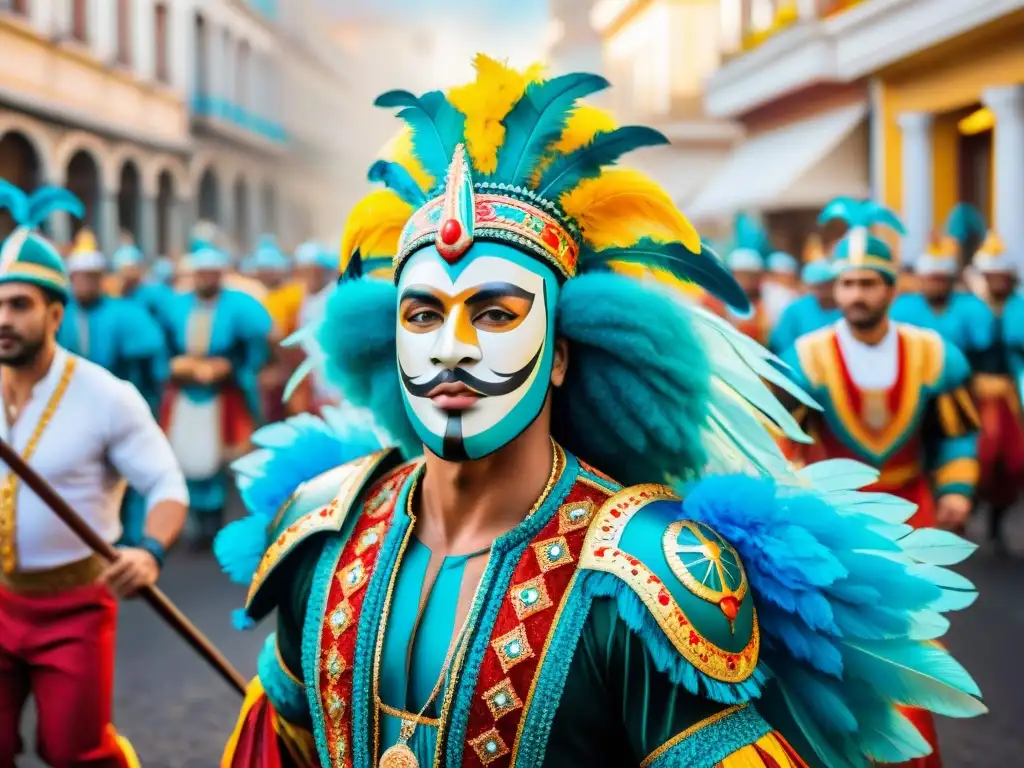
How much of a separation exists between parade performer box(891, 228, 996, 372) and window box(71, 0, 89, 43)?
28.0ft

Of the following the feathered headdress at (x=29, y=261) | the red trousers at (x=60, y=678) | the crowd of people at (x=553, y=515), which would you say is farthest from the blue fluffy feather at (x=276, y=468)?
the feathered headdress at (x=29, y=261)

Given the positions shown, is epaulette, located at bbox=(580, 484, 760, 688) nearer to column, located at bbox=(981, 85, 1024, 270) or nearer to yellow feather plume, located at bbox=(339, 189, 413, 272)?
yellow feather plume, located at bbox=(339, 189, 413, 272)

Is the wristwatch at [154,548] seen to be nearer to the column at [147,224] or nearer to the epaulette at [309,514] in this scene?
the epaulette at [309,514]

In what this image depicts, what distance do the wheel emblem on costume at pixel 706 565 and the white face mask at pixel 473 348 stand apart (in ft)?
1.12

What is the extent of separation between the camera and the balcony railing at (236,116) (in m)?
22.9

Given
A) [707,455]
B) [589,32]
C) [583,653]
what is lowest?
[583,653]

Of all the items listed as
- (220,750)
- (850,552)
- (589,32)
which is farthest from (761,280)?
(589,32)

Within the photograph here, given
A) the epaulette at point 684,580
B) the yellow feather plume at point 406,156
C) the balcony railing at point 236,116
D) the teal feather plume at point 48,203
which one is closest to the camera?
the epaulette at point 684,580

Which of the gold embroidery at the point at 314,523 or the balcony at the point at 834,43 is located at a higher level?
the balcony at the point at 834,43

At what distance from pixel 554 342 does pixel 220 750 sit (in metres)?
3.32

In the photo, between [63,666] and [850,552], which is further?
[63,666]

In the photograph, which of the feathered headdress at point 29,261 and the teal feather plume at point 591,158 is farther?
the feathered headdress at point 29,261

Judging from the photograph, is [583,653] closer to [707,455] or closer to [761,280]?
[707,455]

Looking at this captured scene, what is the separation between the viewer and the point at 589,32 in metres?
42.8
